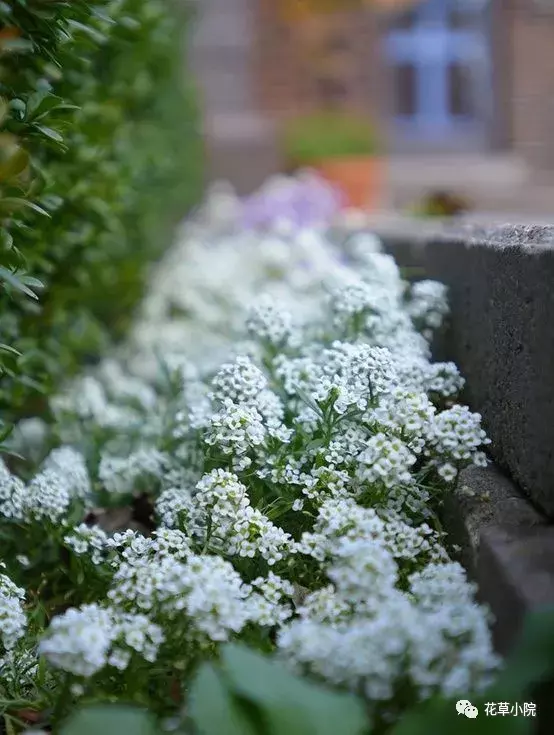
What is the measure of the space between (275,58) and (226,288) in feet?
14.7

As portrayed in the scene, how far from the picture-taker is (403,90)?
25.5 feet

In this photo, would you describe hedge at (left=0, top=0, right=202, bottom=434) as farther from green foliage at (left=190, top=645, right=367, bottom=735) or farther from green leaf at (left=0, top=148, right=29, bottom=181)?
green foliage at (left=190, top=645, right=367, bottom=735)

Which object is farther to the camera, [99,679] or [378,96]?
[378,96]

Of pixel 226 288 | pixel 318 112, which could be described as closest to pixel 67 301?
pixel 226 288

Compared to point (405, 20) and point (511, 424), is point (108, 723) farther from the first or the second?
point (405, 20)

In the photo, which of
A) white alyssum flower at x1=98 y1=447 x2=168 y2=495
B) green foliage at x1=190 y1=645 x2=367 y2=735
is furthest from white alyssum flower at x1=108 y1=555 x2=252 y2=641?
white alyssum flower at x1=98 y1=447 x2=168 y2=495

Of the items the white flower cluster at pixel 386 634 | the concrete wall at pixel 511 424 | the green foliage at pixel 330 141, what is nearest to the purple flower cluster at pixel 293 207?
the green foliage at pixel 330 141

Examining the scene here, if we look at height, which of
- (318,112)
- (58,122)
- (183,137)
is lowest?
(318,112)

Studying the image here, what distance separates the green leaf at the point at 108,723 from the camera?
1.10 m

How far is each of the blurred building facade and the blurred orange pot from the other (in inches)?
36.9

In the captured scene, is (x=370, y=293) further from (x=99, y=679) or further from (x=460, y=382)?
(x=99, y=679)

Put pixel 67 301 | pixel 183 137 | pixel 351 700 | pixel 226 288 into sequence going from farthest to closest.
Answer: pixel 183 137 → pixel 226 288 → pixel 67 301 → pixel 351 700

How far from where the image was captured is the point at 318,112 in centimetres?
A: 773

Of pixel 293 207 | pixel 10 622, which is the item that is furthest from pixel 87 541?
pixel 293 207
